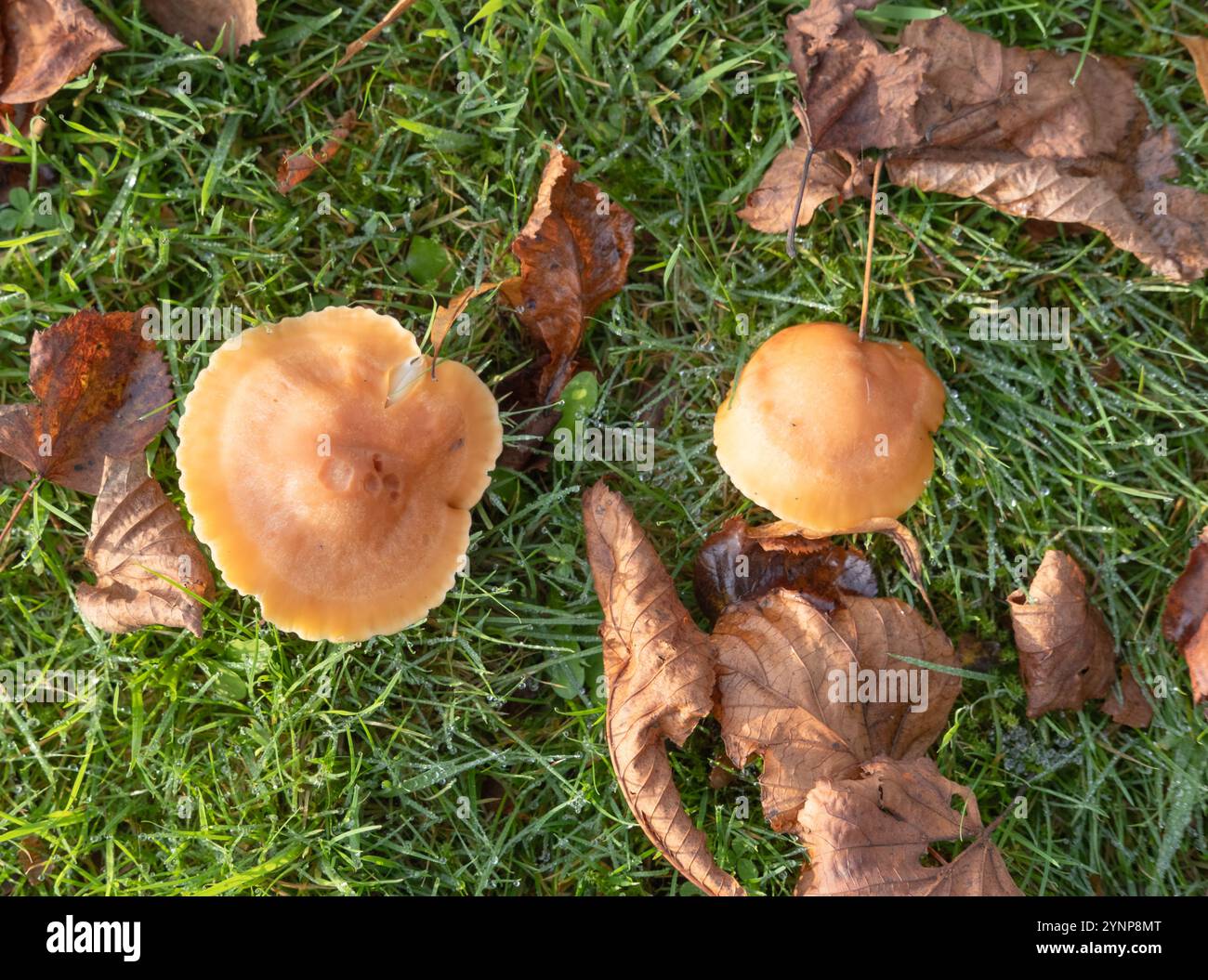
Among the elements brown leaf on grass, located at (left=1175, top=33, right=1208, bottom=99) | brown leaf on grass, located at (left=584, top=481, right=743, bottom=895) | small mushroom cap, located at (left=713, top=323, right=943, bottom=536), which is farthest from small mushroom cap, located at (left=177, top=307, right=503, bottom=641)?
brown leaf on grass, located at (left=1175, top=33, right=1208, bottom=99)

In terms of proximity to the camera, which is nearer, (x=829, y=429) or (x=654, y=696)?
(x=829, y=429)

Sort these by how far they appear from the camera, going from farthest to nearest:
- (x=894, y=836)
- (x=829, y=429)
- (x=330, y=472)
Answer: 1. (x=894, y=836)
2. (x=829, y=429)
3. (x=330, y=472)

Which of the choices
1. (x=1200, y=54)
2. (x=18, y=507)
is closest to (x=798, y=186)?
(x=1200, y=54)

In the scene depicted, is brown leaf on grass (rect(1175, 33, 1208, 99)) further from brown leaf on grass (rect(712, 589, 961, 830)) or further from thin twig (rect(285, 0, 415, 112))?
thin twig (rect(285, 0, 415, 112))

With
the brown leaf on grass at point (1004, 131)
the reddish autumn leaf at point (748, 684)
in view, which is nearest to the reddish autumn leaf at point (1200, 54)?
the brown leaf on grass at point (1004, 131)

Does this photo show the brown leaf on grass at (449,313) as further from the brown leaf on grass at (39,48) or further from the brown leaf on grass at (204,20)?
the brown leaf on grass at (39,48)

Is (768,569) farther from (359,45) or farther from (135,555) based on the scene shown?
(359,45)
